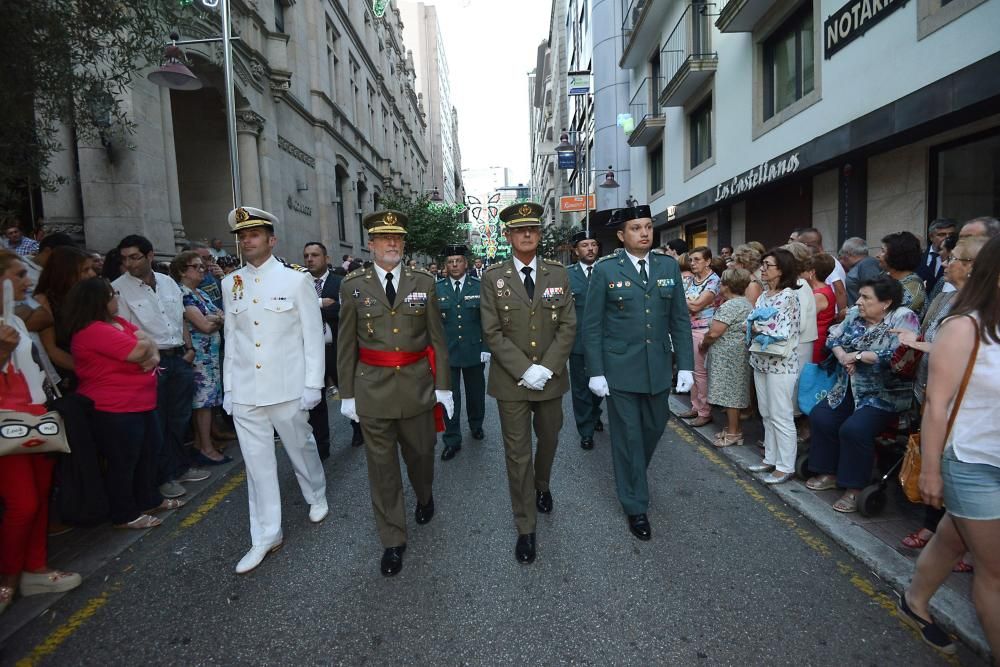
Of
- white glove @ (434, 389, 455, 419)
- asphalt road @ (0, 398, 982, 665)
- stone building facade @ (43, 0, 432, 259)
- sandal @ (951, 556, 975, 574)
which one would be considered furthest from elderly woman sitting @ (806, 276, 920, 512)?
stone building facade @ (43, 0, 432, 259)

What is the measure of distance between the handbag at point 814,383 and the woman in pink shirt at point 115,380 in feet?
16.7

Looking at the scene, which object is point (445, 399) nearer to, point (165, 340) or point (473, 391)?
point (473, 391)

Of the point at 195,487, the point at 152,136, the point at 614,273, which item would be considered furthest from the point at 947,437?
the point at 152,136

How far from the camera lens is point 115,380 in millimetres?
3746

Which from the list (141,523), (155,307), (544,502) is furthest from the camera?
(155,307)

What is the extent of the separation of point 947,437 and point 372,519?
3.45 m

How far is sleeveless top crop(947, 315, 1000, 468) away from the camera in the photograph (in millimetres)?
1989

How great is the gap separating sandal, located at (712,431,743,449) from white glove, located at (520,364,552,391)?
2827 mm

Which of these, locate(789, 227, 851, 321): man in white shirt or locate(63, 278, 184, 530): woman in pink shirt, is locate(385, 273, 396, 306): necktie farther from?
locate(789, 227, 851, 321): man in white shirt

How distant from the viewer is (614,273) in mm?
3867

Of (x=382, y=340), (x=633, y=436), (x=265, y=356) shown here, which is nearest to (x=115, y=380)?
(x=265, y=356)

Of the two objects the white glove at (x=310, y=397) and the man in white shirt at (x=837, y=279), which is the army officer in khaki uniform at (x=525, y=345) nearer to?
the white glove at (x=310, y=397)

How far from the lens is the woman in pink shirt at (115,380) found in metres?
3.67

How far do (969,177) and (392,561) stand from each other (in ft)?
28.1
